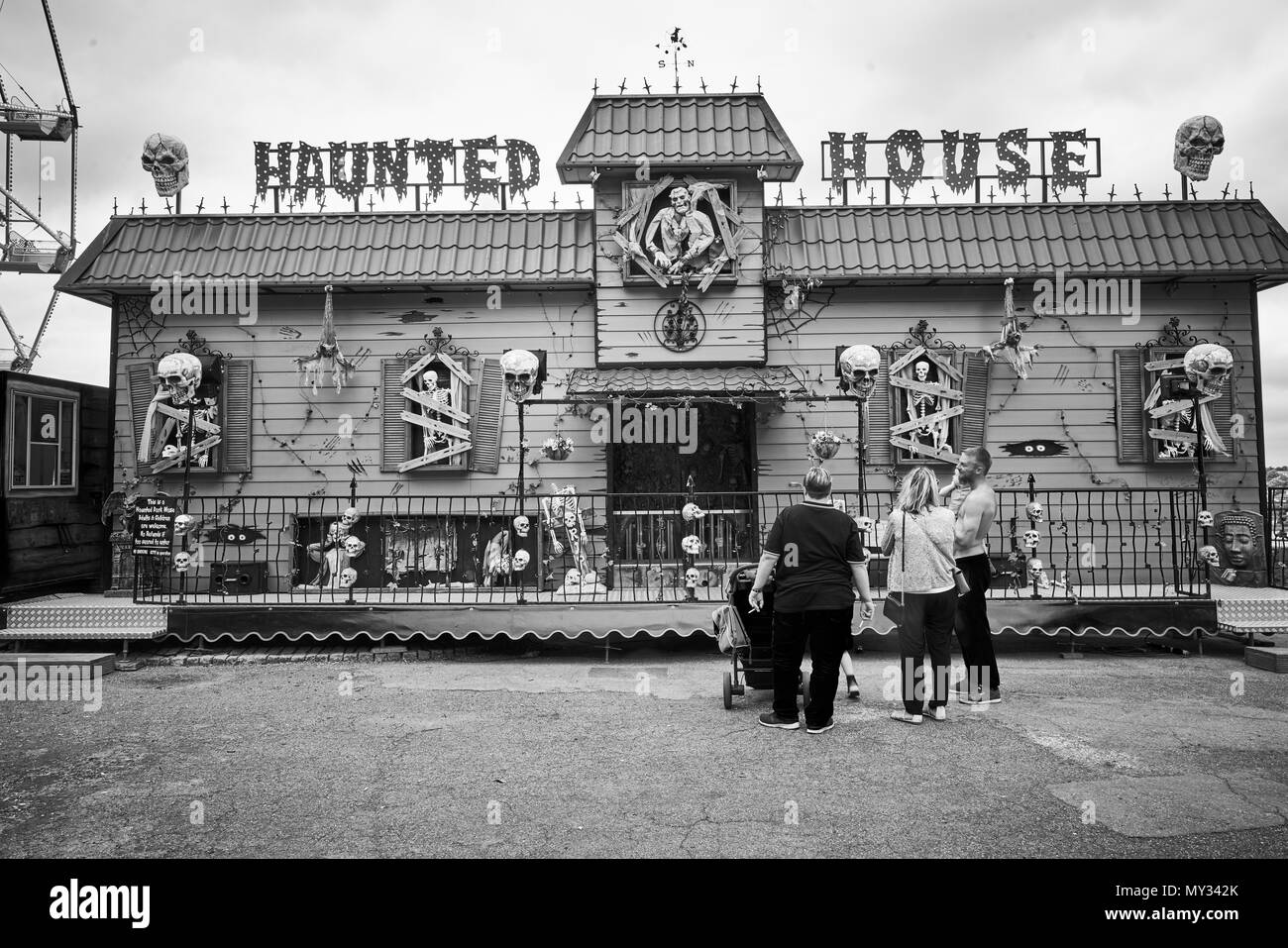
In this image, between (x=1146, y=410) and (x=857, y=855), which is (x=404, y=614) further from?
(x=1146, y=410)

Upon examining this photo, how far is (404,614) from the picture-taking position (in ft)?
29.2

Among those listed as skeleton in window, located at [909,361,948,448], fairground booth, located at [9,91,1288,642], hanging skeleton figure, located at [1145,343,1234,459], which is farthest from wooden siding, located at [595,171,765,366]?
hanging skeleton figure, located at [1145,343,1234,459]

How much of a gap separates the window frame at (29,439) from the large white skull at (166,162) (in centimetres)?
330

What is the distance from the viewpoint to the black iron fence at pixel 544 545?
9.88 m


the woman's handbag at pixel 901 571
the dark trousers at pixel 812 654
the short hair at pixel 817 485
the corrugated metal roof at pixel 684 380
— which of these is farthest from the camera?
the corrugated metal roof at pixel 684 380

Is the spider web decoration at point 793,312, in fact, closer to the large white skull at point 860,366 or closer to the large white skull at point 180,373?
the large white skull at point 860,366

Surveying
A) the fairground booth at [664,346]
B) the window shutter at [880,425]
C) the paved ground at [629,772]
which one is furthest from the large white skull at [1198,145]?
the paved ground at [629,772]

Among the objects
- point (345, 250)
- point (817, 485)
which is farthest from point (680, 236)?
point (817, 485)

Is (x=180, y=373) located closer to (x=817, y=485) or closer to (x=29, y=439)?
(x=29, y=439)

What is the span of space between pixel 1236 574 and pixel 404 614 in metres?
10.7

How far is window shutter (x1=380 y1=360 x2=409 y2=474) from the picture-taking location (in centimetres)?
1141

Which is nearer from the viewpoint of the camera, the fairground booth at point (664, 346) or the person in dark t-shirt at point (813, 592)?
the person in dark t-shirt at point (813, 592)

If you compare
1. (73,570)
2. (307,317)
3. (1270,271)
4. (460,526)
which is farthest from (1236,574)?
(73,570)

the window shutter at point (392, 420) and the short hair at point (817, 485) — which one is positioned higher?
the window shutter at point (392, 420)
